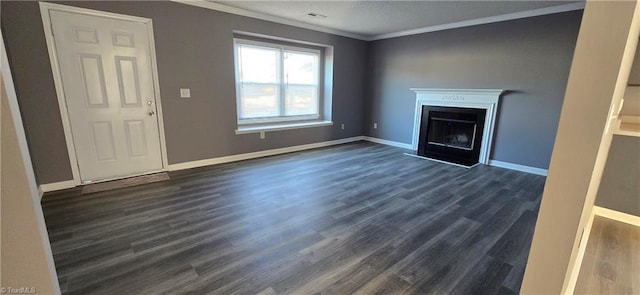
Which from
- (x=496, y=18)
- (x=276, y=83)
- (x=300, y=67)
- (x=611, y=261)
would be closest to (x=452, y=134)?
(x=496, y=18)

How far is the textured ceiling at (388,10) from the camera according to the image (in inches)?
143

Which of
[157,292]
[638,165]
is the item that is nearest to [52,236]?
[157,292]

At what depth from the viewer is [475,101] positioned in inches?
180

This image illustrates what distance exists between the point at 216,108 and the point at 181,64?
30.5 inches

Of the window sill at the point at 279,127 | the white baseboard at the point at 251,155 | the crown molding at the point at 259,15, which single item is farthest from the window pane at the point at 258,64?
→ the white baseboard at the point at 251,155

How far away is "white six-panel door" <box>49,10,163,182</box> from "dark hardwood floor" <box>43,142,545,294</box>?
486mm

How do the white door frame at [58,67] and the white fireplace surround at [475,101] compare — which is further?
the white fireplace surround at [475,101]

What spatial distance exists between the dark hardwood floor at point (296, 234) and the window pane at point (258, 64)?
191cm

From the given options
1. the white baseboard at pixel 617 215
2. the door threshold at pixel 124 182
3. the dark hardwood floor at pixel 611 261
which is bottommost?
the door threshold at pixel 124 182

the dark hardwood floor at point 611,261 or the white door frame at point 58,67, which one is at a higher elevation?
the white door frame at point 58,67

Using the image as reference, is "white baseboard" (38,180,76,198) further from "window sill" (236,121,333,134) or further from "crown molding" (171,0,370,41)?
"crown molding" (171,0,370,41)

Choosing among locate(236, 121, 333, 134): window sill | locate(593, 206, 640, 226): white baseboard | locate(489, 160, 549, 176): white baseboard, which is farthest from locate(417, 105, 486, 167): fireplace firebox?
locate(593, 206, 640, 226): white baseboard

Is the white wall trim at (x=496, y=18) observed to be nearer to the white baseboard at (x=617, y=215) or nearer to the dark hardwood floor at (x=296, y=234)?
the dark hardwood floor at (x=296, y=234)

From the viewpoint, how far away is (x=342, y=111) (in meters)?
6.02
